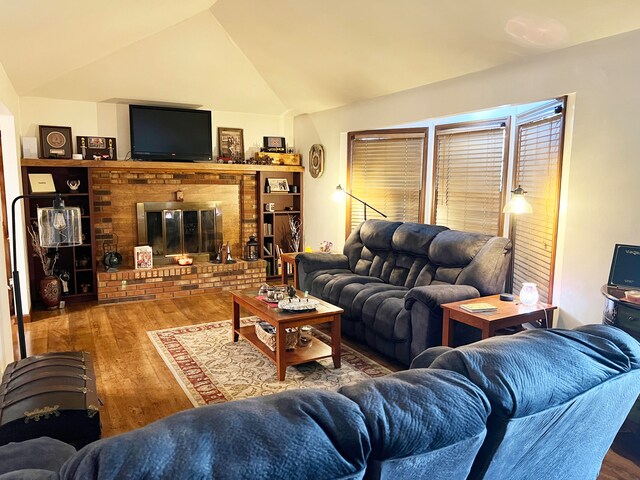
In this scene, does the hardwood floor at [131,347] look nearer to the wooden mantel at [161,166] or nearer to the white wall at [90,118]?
the wooden mantel at [161,166]

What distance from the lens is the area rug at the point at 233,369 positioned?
3.17 metres

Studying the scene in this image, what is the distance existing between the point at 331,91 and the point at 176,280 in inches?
117

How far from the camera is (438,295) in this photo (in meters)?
3.30

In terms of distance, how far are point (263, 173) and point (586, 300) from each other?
14.7ft

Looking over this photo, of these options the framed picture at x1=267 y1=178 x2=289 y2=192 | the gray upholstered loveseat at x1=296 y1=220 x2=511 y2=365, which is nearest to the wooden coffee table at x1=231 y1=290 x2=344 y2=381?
the gray upholstered loveseat at x1=296 y1=220 x2=511 y2=365

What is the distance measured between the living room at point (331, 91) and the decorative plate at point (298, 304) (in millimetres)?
1662

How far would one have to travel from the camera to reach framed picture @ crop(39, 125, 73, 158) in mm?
5199

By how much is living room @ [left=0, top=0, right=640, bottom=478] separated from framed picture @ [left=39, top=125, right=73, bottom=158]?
115 millimetres

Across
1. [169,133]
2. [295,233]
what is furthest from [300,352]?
[169,133]

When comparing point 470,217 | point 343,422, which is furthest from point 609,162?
point 343,422

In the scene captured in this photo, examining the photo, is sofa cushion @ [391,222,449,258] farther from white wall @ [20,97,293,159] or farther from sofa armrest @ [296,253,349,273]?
white wall @ [20,97,293,159]

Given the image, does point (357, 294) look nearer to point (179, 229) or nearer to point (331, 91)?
point (331, 91)

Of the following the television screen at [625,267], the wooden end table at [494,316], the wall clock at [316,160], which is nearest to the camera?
the television screen at [625,267]

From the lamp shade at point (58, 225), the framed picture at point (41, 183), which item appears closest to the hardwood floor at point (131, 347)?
the lamp shade at point (58, 225)
